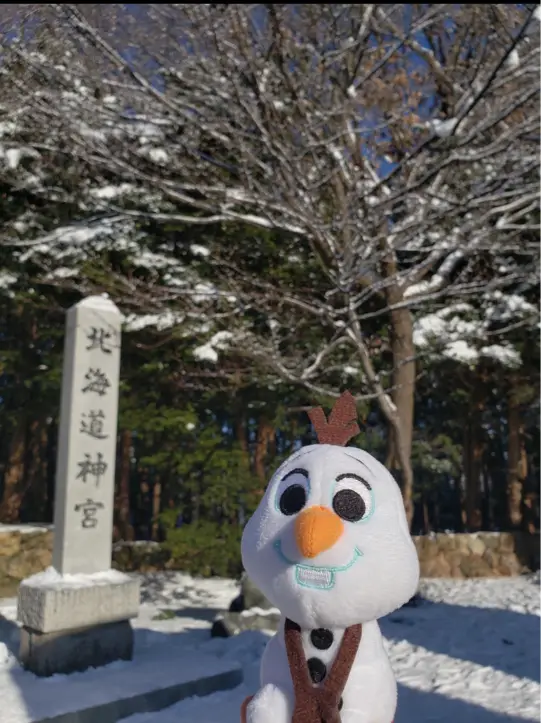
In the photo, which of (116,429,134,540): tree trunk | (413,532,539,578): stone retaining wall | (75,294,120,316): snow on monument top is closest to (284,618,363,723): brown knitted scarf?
(75,294,120,316): snow on monument top

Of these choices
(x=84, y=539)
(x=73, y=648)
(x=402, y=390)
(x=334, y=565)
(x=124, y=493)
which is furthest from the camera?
(x=124, y=493)

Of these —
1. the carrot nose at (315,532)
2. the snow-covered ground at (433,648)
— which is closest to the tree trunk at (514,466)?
the snow-covered ground at (433,648)

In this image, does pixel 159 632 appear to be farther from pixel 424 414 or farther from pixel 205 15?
pixel 424 414

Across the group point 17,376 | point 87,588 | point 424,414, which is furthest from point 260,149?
point 424,414

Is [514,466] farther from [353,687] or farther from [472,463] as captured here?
[353,687]

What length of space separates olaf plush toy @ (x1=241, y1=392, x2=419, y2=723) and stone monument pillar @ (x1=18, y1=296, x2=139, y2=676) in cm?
318

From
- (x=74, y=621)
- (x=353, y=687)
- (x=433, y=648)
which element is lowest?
(x=433, y=648)

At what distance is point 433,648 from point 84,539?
3.70m

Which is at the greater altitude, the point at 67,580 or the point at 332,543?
the point at 332,543

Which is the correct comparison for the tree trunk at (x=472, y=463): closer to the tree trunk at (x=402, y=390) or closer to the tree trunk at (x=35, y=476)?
the tree trunk at (x=402, y=390)

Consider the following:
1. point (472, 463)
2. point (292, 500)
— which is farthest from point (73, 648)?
point (472, 463)

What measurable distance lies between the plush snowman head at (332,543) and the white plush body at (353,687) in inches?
5.8

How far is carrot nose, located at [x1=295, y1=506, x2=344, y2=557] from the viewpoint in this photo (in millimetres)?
2439

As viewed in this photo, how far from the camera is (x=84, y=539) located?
19.1 feet
